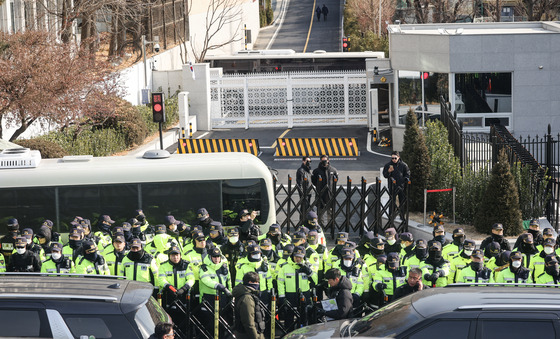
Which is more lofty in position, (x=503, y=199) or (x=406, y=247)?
(x=503, y=199)

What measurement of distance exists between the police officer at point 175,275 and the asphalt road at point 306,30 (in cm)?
5099

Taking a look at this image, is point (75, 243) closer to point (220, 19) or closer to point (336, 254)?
point (336, 254)

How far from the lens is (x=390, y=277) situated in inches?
456

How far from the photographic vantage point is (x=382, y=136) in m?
31.5

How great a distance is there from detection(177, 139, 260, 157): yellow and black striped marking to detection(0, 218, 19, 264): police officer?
13.2m

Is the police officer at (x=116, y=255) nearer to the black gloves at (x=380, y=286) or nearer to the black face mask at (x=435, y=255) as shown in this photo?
the black gloves at (x=380, y=286)

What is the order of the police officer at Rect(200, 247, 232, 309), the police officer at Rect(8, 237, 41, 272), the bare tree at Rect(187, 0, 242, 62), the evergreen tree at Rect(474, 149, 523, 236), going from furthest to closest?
the bare tree at Rect(187, 0, 242, 62) < the evergreen tree at Rect(474, 149, 523, 236) < the police officer at Rect(8, 237, 41, 272) < the police officer at Rect(200, 247, 232, 309)

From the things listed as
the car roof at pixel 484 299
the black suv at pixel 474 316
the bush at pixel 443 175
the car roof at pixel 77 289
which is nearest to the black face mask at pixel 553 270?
the car roof at pixel 484 299

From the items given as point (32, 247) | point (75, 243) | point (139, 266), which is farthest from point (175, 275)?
point (32, 247)

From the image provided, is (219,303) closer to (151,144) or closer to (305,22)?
(151,144)

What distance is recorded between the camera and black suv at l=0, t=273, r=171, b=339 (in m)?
8.41

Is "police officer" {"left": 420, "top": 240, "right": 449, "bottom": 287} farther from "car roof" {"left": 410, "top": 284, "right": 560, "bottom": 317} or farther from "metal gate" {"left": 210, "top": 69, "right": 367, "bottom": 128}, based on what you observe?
"metal gate" {"left": 210, "top": 69, "right": 367, "bottom": 128}

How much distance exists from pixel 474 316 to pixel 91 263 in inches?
221

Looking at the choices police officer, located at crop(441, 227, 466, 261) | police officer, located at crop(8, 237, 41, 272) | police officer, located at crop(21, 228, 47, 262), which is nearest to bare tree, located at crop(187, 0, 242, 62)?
police officer, located at crop(21, 228, 47, 262)
